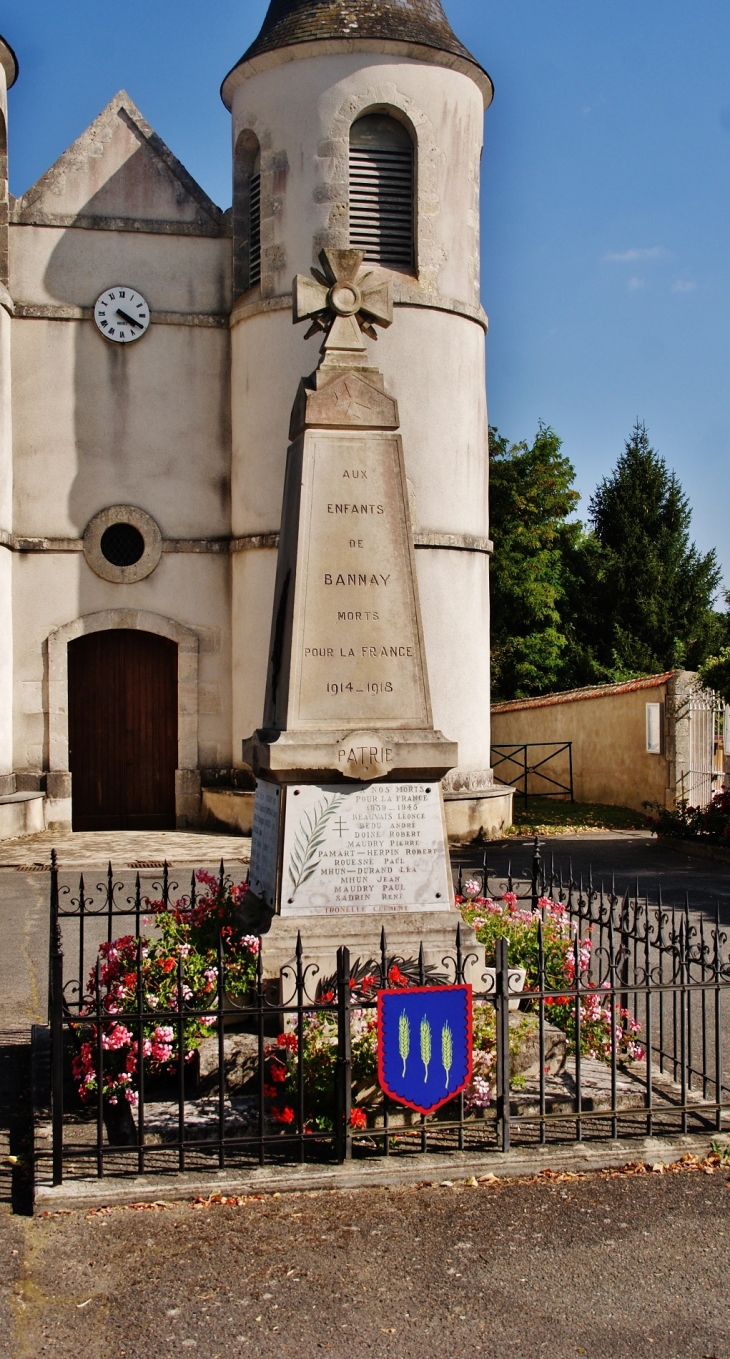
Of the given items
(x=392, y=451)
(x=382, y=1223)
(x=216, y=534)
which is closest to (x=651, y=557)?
(x=216, y=534)

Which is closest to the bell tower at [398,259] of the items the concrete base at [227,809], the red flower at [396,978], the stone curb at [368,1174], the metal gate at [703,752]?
the concrete base at [227,809]

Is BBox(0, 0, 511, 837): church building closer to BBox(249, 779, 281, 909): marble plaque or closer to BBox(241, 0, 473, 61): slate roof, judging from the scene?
BBox(241, 0, 473, 61): slate roof

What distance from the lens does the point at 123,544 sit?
54.9 ft

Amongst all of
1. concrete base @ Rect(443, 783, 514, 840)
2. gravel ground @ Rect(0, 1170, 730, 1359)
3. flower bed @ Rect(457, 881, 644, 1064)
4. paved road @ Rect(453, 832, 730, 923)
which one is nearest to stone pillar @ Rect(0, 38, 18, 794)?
concrete base @ Rect(443, 783, 514, 840)

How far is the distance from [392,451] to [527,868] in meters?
7.61

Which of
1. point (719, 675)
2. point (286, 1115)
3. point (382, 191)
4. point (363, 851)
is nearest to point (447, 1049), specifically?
point (286, 1115)

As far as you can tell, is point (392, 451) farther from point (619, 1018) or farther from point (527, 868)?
point (527, 868)

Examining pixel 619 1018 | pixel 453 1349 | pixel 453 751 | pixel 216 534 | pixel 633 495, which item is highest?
pixel 633 495

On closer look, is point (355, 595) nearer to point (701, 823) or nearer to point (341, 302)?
point (341, 302)

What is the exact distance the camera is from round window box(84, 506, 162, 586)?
1634 cm

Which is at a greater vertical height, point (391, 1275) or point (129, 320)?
point (129, 320)

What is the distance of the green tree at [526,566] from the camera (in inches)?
1219

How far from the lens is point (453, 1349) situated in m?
3.75

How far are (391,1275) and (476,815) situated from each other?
1171 centimetres
